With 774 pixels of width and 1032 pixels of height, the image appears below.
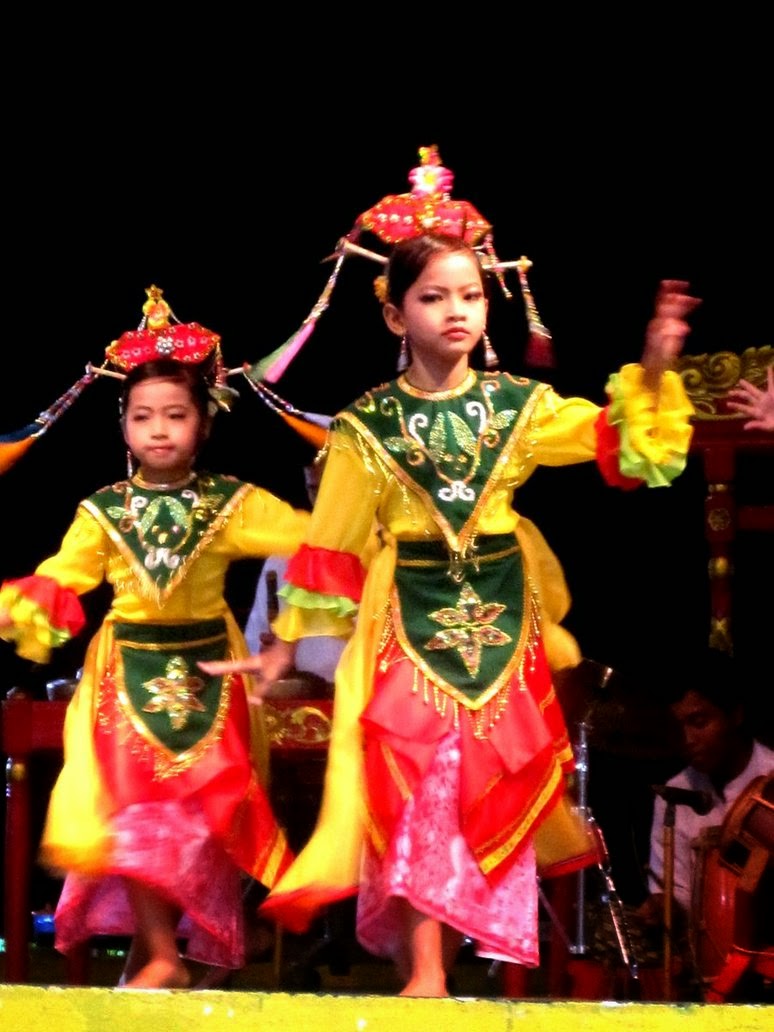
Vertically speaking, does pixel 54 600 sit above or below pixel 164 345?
below

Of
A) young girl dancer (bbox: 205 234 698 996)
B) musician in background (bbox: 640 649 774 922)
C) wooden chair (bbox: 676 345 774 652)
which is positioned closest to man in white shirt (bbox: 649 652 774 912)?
musician in background (bbox: 640 649 774 922)

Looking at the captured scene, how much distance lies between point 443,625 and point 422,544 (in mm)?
139

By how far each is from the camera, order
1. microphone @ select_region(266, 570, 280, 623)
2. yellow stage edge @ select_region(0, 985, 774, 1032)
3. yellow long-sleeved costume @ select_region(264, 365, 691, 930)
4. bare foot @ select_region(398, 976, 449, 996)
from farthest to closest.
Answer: microphone @ select_region(266, 570, 280, 623)
yellow long-sleeved costume @ select_region(264, 365, 691, 930)
bare foot @ select_region(398, 976, 449, 996)
yellow stage edge @ select_region(0, 985, 774, 1032)

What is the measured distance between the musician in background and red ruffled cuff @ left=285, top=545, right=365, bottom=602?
1.29 m

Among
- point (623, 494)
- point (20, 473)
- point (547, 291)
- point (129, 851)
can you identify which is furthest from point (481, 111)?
point (129, 851)

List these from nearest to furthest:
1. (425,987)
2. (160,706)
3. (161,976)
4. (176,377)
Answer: (425,987) → (161,976) → (160,706) → (176,377)

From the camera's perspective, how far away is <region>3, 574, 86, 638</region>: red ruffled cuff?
10.5 ft

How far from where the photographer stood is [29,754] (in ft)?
12.7

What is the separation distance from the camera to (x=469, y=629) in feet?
9.37

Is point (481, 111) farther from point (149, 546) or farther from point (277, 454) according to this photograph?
point (149, 546)

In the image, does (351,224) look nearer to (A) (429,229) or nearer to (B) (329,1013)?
(A) (429,229)

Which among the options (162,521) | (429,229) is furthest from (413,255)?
(162,521)

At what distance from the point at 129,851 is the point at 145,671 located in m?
0.33

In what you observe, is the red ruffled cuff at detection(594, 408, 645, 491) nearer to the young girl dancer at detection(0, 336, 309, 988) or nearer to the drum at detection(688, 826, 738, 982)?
the young girl dancer at detection(0, 336, 309, 988)
